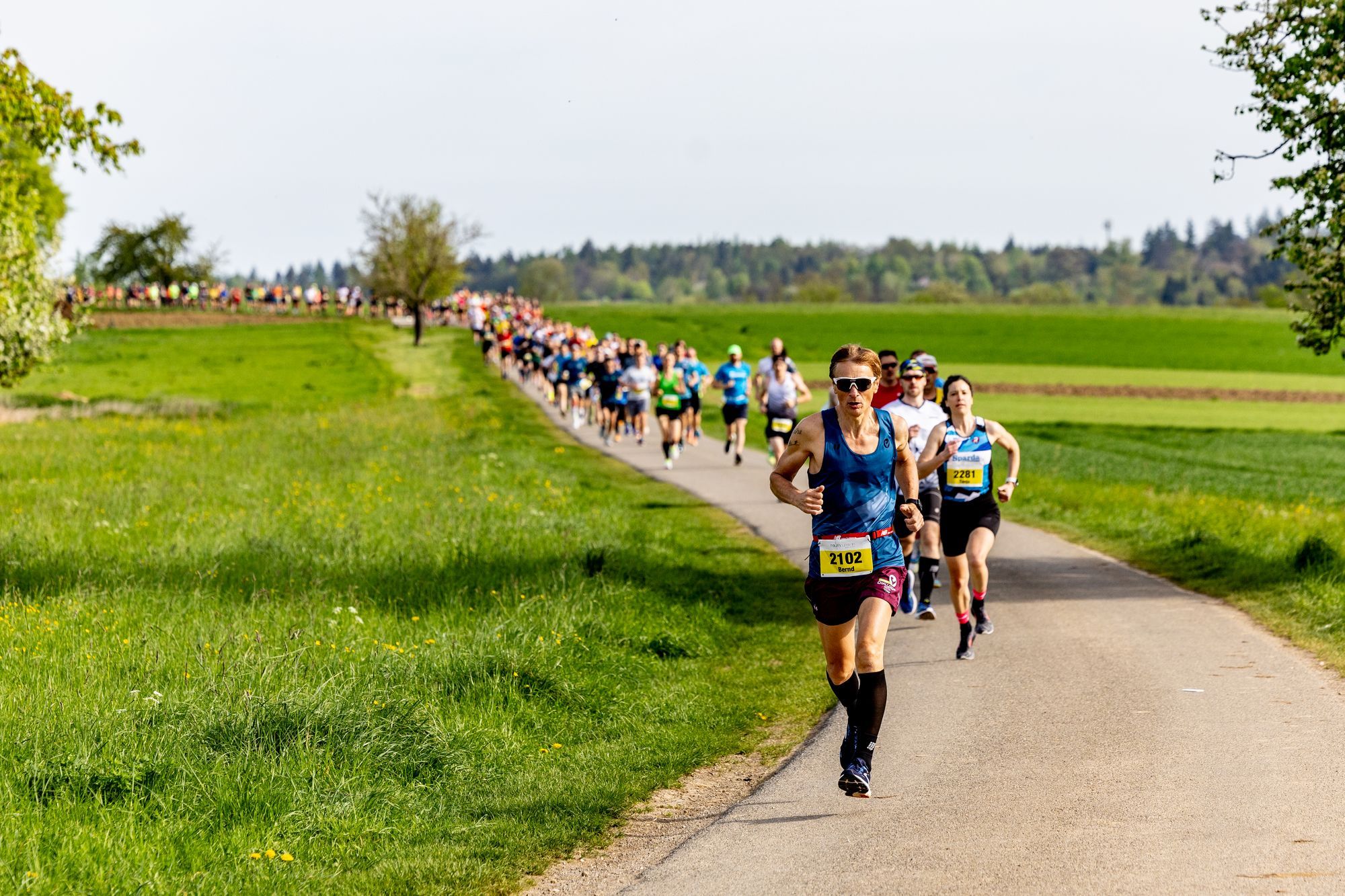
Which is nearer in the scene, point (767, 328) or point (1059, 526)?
point (1059, 526)

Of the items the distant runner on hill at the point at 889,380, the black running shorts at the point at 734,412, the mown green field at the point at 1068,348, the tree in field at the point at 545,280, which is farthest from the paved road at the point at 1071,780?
the tree in field at the point at 545,280

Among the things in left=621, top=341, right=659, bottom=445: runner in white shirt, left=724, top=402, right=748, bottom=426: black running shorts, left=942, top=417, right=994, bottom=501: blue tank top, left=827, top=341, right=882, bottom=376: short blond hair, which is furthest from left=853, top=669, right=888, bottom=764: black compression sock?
left=621, top=341, right=659, bottom=445: runner in white shirt

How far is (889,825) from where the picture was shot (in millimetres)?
6785

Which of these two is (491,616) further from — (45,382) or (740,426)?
(45,382)

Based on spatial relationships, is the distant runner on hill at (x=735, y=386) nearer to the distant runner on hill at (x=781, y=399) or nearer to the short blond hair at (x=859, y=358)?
the distant runner on hill at (x=781, y=399)

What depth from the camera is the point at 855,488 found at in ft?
24.0

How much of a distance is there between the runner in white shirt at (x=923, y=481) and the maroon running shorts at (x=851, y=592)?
13.8ft

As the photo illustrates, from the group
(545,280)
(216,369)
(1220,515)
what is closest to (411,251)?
(216,369)

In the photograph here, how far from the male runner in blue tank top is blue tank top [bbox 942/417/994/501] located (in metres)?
3.53

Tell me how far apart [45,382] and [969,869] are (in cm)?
5188

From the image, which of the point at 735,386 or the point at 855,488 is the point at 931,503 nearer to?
the point at 855,488

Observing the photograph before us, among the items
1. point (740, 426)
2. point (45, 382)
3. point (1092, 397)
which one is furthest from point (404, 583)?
point (1092, 397)

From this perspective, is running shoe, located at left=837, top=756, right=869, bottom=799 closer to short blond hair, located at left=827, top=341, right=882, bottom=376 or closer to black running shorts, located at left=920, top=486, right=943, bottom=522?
short blond hair, located at left=827, top=341, right=882, bottom=376

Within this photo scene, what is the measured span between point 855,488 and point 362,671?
12.3ft
